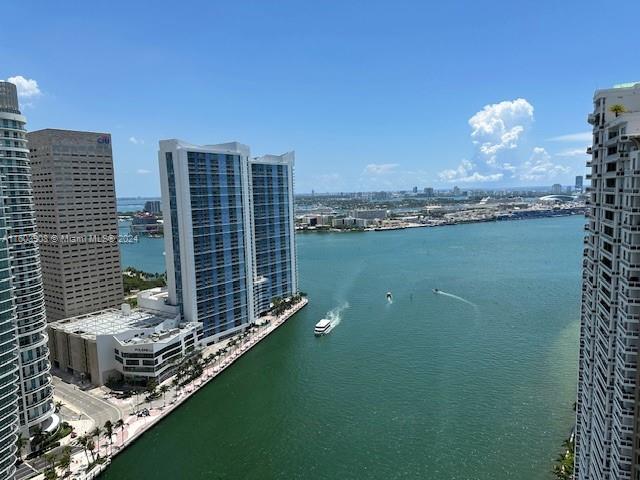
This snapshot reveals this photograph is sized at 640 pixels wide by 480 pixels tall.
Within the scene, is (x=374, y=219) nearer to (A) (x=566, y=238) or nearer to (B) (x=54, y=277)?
(A) (x=566, y=238)

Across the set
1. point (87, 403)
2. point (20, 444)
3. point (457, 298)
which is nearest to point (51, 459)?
point (20, 444)

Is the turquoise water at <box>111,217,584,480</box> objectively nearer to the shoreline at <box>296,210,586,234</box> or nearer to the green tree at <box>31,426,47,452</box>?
the green tree at <box>31,426,47,452</box>

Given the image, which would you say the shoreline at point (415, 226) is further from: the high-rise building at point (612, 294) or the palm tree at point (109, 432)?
the high-rise building at point (612, 294)

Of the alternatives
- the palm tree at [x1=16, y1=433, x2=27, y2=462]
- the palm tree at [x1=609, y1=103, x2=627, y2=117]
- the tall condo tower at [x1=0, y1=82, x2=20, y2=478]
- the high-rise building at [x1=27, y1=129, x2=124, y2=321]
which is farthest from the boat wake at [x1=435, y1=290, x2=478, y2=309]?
the tall condo tower at [x1=0, y1=82, x2=20, y2=478]

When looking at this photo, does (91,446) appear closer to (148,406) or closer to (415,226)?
(148,406)

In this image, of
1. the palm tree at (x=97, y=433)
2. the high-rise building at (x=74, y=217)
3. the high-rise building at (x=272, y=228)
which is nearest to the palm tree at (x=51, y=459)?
the palm tree at (x=97, y=433)

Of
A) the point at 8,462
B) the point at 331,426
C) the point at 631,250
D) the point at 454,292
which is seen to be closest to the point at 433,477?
the point at 331,426
